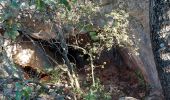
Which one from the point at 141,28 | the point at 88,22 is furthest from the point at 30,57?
the point at 141,28

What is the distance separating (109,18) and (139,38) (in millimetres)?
811

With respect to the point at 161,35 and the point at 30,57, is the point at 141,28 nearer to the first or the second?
the point at 30,57

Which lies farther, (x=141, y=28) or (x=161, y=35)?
(x=141, y=28)

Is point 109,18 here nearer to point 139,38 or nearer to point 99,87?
point 139,38

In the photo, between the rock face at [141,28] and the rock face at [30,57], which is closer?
the rock face at [141,28]

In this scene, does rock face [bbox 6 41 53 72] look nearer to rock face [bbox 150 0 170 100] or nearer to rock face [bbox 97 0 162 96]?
rock face [bbox 97 0 162 96]

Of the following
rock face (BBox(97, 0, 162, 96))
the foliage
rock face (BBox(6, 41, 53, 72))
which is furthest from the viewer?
rock face (BBox(6, 41, 53, 72))

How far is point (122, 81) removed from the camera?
30.9ft

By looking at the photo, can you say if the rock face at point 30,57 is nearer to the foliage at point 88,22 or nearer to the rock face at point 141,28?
the foliage at point 88,22

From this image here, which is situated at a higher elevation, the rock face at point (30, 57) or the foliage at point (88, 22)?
the foliage at point (88, 22)

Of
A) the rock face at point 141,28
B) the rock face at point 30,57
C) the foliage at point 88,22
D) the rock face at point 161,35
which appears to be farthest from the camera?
the rock face at point 30,57

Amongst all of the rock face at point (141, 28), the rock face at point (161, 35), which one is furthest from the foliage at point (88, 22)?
the rock face at point (161, 35)

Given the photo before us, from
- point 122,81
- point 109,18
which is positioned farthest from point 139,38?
point 122,81

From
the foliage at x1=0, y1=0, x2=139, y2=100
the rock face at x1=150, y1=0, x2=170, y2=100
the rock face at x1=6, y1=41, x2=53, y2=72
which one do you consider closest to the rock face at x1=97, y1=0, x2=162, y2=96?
the foliage at x1=0, y1=0, x2=139, y2=100
